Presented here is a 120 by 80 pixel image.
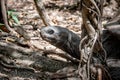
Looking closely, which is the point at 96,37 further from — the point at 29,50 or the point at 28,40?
the point at 28,40

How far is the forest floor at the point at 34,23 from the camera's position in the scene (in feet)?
9.41

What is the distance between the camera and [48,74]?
2.75 metres

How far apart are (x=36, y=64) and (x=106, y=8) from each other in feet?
7.98

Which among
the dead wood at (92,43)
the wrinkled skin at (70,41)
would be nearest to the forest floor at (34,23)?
the wrinkled skin at (70,41)

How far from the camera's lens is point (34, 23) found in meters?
4.49

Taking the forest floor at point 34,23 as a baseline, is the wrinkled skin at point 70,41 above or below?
above

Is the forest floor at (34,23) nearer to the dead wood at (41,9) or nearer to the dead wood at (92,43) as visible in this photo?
the dead wood at (41,9)

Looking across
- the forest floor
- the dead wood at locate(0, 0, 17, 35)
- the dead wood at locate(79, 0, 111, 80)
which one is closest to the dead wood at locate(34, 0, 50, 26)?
the forest floor

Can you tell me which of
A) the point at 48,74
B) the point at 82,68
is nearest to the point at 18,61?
the point at 48,74

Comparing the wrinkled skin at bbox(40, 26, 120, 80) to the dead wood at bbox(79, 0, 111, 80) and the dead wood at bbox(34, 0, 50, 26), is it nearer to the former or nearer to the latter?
the dead wood at bbox(79, 0, 111, 80)

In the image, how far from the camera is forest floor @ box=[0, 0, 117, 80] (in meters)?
2.87

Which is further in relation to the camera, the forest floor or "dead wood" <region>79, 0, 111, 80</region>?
the forest floor

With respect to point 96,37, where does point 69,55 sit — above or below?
below

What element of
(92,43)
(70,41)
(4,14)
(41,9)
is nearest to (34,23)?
(41,9)
